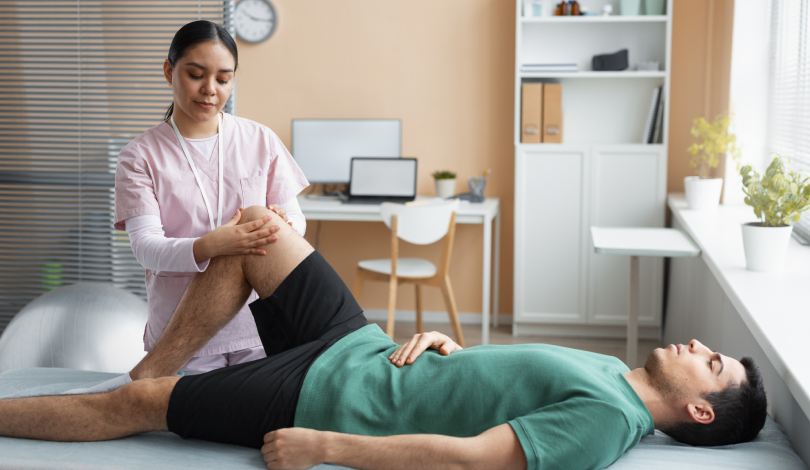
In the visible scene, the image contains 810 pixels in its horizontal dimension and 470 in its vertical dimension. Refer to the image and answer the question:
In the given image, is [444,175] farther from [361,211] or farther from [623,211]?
A: [623,211]

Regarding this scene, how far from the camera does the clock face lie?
3.90 metres

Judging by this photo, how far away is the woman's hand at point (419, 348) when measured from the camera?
1.44 metres

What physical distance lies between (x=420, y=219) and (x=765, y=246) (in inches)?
59.5

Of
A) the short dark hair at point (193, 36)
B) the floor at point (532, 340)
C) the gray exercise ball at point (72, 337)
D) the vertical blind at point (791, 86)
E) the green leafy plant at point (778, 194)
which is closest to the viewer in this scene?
the short dark hair at point (193, 36)

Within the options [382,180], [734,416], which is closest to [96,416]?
[734,416]

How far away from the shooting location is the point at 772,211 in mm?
1929

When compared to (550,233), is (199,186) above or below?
above

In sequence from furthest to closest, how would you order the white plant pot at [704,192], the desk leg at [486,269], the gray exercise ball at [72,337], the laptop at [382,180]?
the laptop at [382,180] → the desk leg at [486,269] → the white plant pot at [704,192] → the gray exercise ball at [72,337]

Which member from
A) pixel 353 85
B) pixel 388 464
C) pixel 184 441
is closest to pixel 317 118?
pixel 353 85

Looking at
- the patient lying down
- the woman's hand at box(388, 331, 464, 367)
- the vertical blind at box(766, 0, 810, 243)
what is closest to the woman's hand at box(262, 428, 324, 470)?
the patient lying down

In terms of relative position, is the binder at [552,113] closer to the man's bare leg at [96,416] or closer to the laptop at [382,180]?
the laptop at [382,180]

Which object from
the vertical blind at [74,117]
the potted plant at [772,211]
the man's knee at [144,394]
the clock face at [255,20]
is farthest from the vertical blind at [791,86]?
the clock face at [255,20]

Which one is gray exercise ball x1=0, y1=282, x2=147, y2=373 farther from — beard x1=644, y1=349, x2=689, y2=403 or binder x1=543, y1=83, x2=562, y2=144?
binder x1=543, y1=83, x2=562, y2=144

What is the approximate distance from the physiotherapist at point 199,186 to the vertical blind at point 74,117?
1371 millimetres
